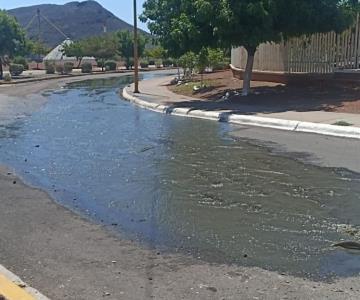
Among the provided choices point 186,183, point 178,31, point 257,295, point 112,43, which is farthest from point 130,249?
point 112,43

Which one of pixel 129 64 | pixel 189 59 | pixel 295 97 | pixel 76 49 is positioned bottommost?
pixel 129 64

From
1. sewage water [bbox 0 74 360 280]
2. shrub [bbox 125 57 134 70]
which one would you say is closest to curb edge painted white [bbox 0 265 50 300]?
sewage water [bbox 0 74 360 280]

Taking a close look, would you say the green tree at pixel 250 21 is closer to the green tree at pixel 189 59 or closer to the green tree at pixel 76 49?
the green tree at pixel 189 59

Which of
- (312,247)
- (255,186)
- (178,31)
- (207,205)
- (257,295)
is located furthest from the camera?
(178,31)

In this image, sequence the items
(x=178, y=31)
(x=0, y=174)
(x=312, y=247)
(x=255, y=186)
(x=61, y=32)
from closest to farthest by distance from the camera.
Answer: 1. (x=312, y=247)
2. (x=255, y=186)
3. (x=0, y=174)
4. (x=178, y=31)
5. (x=61, y=32)

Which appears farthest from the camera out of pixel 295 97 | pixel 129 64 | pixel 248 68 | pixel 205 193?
pixel 129 64

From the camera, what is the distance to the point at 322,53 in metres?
26.2

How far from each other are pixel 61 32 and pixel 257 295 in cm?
19997

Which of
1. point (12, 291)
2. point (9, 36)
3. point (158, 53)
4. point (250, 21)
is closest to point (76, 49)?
point (9, 36)

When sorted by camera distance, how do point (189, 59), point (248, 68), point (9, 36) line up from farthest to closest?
point (9, 36) → point (189, 59) → point (248, 68)

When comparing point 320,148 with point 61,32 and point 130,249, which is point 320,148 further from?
point 61,32

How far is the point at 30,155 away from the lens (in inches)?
504

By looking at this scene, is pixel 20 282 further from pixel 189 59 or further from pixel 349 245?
pixel 189 59

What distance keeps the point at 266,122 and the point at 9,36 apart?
47741 mm
